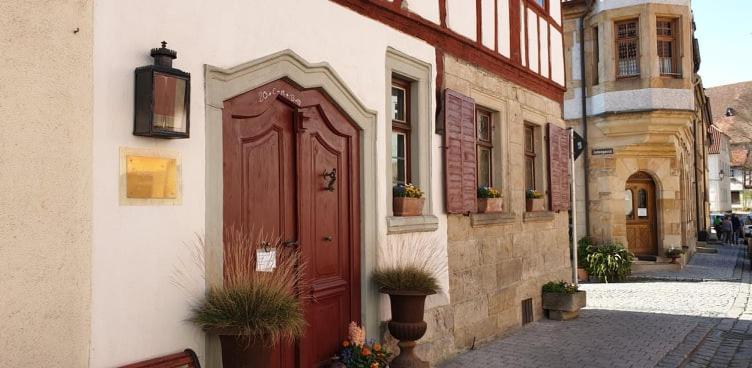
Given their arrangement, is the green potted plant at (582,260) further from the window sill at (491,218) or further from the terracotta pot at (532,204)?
the window sill at (491,218)

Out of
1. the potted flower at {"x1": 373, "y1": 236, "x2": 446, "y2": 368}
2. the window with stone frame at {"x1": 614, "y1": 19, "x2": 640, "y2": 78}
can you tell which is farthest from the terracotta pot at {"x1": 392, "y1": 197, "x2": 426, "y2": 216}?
the window with stone frame at {"x1": 614, "y1": 19, "x2": 640, "y2": 78}

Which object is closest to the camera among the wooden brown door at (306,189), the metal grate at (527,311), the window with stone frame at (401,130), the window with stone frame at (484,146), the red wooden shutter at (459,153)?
the wooden brown door at (306,189)

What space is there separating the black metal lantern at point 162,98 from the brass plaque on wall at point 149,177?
0.14m

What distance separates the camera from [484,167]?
28.6 feet

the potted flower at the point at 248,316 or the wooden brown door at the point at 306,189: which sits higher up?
the wooden brown door at the point at 306,189

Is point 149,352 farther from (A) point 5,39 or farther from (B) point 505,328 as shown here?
(B) point 505,328

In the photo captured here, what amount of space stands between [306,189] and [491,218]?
3.47 metres

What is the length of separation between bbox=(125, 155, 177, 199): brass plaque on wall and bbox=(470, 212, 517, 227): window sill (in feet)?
14.4

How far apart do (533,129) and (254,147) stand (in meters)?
6.50

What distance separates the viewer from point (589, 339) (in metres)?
8.45

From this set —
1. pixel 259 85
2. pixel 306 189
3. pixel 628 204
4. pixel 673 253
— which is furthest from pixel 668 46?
pixel 259 85

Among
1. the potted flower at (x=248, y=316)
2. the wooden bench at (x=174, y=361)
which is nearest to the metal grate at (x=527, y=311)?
the potted flower at (x=248, y=316)

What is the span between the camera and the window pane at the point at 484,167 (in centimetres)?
859

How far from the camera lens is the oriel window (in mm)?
6801
